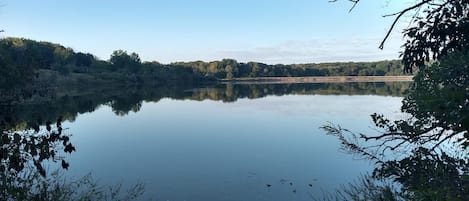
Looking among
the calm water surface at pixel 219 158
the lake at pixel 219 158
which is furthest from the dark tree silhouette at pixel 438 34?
the calm water surface at pixel 219 158

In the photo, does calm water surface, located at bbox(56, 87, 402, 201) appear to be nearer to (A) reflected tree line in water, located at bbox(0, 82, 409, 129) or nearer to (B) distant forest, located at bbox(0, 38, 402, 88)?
(A) reflected tree line in water, located at bbox(0, 82, 409, 129)

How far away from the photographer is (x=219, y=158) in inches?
472

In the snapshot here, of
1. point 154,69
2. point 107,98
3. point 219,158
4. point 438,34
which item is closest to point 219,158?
point 219,158

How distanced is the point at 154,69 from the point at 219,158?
3287 inches

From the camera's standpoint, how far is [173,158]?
39.8 feet

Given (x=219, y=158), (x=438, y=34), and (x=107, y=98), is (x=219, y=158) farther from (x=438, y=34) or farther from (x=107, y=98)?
(x=107, y=98)

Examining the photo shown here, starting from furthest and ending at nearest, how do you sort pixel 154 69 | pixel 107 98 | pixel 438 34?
pixel 154 69, pixel 107 98, pixel 438 34

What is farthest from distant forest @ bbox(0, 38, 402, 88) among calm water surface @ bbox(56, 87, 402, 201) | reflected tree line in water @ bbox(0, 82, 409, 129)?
calm water surface @ bbox(56, 87, 402, 201)

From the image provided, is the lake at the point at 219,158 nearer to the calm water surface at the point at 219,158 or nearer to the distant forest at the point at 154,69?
the calm water surface at the point at 219,158

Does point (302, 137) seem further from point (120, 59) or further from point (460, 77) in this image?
point (120, 59)

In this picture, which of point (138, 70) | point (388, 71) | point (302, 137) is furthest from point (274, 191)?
point (388, 71)

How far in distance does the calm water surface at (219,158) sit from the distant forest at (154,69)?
101ft

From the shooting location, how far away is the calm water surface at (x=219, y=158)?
8992 millimetres

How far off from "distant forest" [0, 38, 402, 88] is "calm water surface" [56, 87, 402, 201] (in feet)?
101
